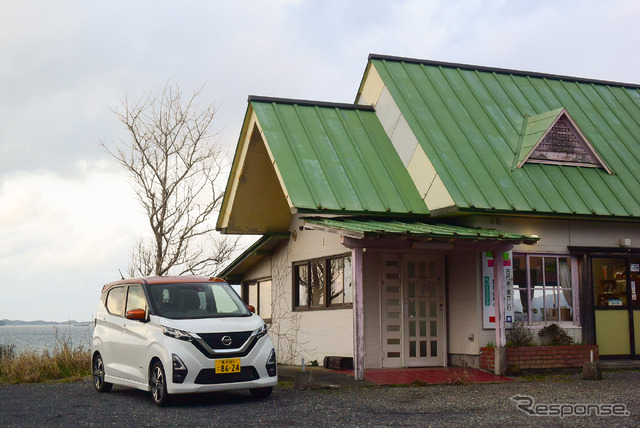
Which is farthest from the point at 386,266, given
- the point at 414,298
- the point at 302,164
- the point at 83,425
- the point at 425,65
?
the point at 83,425

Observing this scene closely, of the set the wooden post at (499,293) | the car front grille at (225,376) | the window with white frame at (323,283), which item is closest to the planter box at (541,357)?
the wooden post at (499,293)

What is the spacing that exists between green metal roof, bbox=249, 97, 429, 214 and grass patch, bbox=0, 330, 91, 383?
→ 616 cm

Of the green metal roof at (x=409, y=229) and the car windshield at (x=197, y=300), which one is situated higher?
the green metal roof at (x=409, y=229)

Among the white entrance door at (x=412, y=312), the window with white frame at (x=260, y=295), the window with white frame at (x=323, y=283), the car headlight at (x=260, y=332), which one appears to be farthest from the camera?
the window with white frame at (x=260, y=295)

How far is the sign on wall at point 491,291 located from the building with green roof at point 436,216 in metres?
0.03

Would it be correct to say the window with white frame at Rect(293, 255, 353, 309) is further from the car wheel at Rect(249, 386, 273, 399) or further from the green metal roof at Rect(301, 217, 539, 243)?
the car wheel at Rect(249, 386, 273, 399)

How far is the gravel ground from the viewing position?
8.59 metres

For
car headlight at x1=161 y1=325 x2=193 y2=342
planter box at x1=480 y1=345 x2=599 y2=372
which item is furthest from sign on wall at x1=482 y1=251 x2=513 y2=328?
car headlight at x1=161 y1=325 x2=193 y2=342

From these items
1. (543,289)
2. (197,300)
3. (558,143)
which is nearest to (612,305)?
(543,289)

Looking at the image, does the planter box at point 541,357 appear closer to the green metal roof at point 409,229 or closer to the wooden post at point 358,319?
the green metal roof at point 409,229

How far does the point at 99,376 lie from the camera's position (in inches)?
487

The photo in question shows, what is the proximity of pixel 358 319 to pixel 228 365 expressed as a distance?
3175mm

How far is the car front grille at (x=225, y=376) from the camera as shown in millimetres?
10023

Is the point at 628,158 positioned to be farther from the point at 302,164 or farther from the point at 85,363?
the point at 85,363
